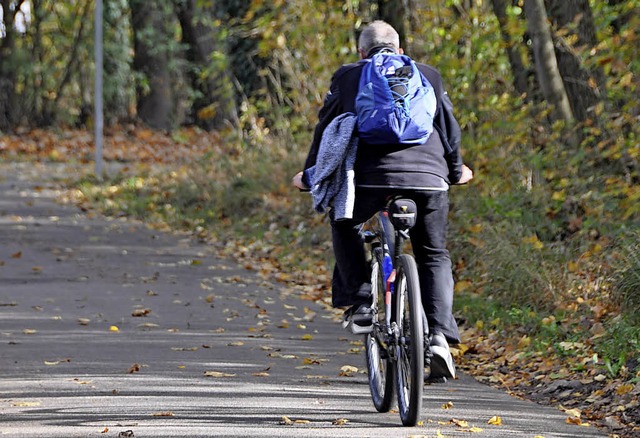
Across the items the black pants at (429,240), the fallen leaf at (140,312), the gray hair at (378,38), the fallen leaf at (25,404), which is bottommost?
the fallen leaf at (140,312)

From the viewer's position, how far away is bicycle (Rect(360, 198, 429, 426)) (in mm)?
6094

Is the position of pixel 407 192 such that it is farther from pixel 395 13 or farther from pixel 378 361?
pixel 395 13

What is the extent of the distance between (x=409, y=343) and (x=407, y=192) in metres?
0.77

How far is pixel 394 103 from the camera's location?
640 centimetres

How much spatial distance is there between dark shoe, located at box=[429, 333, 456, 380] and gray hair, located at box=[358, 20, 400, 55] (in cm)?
154

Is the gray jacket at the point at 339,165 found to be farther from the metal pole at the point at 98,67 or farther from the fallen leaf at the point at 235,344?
the metal pole at the point at 98,67

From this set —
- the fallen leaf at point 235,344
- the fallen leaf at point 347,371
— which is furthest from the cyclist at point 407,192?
the fallen leaf at point 235,344

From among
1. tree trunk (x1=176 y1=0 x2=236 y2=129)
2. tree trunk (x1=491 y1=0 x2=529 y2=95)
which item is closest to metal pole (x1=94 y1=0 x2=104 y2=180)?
tree trunk (x1=491 y1=0 x2=529 y2=95)

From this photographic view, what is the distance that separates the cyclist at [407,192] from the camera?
6.44 metres

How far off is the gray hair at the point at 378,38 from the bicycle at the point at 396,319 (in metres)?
0.84

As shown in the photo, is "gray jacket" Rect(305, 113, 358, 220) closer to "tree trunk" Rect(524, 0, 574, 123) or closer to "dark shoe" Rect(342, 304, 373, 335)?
"dark shoe" Rect(342, 304, 373, 335)

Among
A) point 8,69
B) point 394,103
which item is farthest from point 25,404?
point 8,69

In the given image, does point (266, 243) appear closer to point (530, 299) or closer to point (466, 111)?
point (466, 111)

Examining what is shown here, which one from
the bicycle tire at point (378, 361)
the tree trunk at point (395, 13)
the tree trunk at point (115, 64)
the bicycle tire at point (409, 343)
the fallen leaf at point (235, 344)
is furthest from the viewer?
the tree trunk at point (115, 64)
